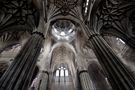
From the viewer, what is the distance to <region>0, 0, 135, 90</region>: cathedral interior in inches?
233

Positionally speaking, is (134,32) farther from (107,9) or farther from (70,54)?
(70,54)

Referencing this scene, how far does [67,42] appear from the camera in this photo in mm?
16875

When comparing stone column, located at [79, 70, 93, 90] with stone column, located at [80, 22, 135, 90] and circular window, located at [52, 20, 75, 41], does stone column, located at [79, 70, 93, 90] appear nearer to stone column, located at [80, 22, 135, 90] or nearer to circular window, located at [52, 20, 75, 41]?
stone column, located at [80, 22, 135, 90]

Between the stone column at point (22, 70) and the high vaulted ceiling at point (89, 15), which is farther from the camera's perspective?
the high vaulted ceiling at point (89, 15)

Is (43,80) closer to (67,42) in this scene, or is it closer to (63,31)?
(67,42)

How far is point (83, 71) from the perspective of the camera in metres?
11.3

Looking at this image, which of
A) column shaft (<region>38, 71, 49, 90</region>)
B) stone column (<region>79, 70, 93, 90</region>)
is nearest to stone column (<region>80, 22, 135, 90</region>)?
stone column (<region>79, 70, 93, 90</region>)

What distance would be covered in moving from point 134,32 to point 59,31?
10742 mm

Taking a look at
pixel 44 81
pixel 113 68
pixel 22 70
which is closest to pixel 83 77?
pixel 44 81

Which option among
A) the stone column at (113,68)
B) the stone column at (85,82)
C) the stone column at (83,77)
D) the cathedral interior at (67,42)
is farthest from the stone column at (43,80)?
the stone column at (113,68)

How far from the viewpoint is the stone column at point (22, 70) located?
5056mm

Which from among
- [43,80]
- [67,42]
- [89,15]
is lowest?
[43,80]

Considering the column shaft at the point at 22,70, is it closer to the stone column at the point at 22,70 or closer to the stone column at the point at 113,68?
the stone column at the point at 22,70

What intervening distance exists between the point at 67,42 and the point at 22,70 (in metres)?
11.4
